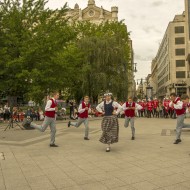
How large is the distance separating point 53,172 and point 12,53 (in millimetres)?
19596

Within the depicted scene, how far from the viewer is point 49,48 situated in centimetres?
2517

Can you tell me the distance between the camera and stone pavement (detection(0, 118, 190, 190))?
5867 millimetres

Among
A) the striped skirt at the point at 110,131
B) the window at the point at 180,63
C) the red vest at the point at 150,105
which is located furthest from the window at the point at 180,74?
the striped skirt at the point at 110,131

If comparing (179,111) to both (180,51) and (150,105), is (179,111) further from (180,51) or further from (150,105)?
(180,51)

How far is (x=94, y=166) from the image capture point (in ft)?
24.5

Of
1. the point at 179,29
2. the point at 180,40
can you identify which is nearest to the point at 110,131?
the point at 180,40

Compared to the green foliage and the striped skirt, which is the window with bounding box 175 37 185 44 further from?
the striped skirt

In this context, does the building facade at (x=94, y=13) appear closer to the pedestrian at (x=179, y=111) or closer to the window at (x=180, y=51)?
the window at (x=180, y=51)

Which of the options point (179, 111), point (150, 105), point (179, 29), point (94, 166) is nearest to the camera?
point (94, 166)

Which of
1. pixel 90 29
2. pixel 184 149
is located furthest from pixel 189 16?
pixel 184 149

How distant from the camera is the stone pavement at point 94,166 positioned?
5867mm

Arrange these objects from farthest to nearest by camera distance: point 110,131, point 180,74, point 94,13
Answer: point 94,13 < point 180,74 < point 110,131

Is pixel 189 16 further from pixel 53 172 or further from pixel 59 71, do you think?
pixel 53 172

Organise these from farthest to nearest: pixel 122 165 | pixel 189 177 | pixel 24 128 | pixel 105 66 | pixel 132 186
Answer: pixel 105 66
pixel 24 128
pixel 122 165
pixel 189 177
pixel 132 186
